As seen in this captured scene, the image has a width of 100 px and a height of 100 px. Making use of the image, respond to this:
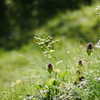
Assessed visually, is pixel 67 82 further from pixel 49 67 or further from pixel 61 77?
pixel 49 67

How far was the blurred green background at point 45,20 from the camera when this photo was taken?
9.89m

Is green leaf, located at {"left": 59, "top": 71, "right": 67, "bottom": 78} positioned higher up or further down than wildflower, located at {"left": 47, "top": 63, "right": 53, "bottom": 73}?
further down

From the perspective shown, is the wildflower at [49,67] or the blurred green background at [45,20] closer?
the wildflower at [49,67]

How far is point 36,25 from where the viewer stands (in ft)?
35.7

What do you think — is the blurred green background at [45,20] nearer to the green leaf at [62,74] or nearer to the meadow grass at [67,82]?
the meadow grass at [67,82]

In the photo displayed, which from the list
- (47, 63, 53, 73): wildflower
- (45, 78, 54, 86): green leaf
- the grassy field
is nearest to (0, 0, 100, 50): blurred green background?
the grassy field

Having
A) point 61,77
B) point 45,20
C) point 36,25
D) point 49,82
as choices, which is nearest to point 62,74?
point 61,77

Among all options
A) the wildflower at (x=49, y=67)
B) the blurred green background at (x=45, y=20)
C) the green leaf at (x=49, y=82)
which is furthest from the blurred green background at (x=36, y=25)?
the green leaf at (x=49, y=82)

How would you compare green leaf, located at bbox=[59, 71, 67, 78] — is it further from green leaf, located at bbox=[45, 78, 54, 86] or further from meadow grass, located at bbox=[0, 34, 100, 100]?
green leaf, located at bbox=[45, 78, 54, 86]

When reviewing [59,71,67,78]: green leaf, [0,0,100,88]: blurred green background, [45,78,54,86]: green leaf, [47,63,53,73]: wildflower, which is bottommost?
[45,78,54,86]: green leaf

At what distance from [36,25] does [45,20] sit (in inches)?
13.7

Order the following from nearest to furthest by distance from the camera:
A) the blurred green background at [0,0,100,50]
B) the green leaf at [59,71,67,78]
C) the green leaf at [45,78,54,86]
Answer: the green leaf at [45,78,54,86] → the green leaf at [59,71,67,78] → the blurred green background at [0,0,100,50]

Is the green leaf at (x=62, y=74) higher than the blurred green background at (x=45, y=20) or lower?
lower

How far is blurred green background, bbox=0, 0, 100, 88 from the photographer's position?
30.2 ft
